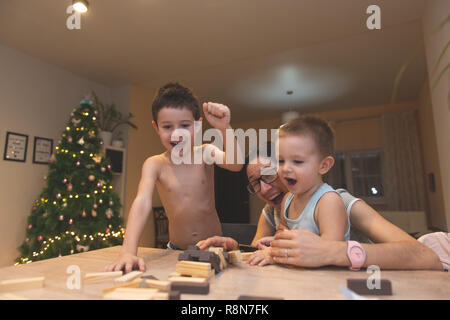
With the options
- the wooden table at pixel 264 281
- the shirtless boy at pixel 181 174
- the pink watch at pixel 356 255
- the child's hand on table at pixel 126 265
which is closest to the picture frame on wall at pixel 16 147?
the shirtless boy at pixel 181 174

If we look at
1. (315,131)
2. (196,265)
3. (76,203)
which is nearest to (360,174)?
(76,203)

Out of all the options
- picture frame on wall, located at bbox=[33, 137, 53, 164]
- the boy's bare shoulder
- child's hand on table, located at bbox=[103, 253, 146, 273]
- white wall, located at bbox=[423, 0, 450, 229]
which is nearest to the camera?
child's hand on table, located at bbox=[103, 253, 146, 273]

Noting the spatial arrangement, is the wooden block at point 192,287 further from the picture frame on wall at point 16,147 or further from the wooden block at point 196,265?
the picture frame on wall at point 16,147

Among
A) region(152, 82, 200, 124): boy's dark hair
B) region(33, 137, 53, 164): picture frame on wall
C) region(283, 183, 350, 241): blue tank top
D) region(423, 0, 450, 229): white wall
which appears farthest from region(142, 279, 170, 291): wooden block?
region(33, 137, 53, 164): picture frame on wall

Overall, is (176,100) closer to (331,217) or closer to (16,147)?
(331,217)

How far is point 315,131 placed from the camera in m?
0.89

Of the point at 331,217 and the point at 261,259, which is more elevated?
the point at 331,217

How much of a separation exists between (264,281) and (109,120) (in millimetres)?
4131

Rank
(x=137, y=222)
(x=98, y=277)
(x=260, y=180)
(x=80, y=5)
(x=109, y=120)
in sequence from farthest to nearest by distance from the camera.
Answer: (x=109, y=120), (x=80, y=5), (x=260, y=180), (x=137, y=222), (x=98, y=277)

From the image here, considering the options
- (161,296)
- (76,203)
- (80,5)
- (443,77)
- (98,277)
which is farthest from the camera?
(76,203)

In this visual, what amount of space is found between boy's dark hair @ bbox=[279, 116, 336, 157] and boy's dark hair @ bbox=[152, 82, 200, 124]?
0.47 m

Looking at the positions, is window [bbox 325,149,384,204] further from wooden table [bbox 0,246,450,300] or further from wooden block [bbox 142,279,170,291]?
wooden block [bbox 142,279,170,291]

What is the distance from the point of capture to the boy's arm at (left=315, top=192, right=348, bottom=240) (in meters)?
0.75

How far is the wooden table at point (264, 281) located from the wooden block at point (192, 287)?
0.01m
